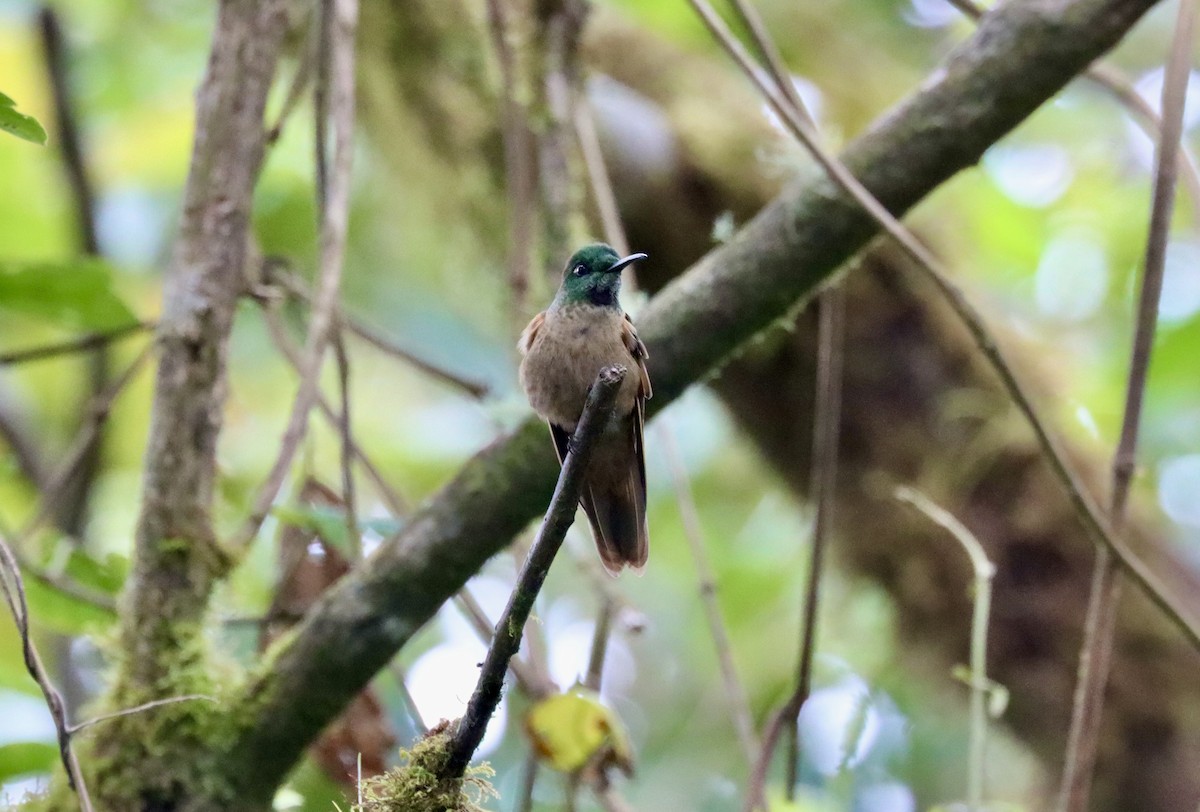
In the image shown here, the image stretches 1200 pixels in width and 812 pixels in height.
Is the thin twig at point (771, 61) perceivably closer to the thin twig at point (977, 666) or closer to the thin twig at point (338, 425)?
the thin twig at point (977, 666)

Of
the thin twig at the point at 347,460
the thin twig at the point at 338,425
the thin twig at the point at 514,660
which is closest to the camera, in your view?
the thin twig at the point at 347,460

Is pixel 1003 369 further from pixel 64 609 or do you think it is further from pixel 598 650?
pixel 64 609

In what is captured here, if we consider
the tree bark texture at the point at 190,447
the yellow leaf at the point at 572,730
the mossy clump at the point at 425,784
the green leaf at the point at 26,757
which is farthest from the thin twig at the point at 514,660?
the mossy clump at the point at 425,784

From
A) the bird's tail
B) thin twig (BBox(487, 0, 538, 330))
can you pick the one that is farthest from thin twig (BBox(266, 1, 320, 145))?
the bird's tail

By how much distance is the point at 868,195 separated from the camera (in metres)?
2.52

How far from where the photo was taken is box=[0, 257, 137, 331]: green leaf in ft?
10.3

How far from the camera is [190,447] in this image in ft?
9.21

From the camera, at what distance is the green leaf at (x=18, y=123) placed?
1.73m

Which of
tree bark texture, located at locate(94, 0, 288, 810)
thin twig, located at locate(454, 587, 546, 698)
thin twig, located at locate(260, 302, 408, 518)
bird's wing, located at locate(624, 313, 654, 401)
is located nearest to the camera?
bird's wing, located at locate(624, 313, 654, 401)

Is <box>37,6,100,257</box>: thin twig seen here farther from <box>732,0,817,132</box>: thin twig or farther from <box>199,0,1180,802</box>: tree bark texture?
<box>732,0,817,132</box>: thin twig

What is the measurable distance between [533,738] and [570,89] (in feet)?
6.78

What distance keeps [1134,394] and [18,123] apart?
2500 mm

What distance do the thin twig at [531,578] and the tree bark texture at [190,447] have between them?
1.15 meters

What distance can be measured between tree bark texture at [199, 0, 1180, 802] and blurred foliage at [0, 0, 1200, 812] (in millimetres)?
1672
